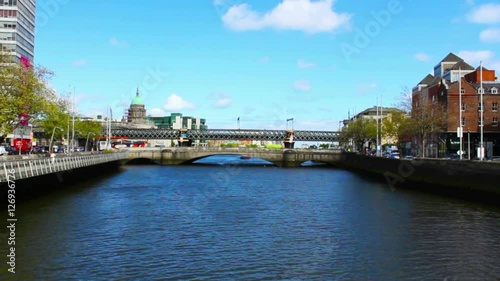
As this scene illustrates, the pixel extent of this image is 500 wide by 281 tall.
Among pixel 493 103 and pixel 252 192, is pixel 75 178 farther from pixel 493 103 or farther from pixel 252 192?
pixel 493 103

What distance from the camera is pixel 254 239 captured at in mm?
26797

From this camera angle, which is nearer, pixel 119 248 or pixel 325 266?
pixel 325 266

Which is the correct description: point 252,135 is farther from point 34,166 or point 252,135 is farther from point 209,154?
point 34,166

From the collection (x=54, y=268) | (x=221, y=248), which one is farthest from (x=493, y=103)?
(x=54, y=268)

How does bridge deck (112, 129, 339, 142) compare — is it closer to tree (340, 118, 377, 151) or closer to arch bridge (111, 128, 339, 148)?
arch bridge (111, 128, 339, 148)

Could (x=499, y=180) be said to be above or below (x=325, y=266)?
above

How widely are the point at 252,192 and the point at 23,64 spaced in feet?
98.1

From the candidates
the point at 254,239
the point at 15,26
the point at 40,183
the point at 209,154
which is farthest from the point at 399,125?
the point at 15,26

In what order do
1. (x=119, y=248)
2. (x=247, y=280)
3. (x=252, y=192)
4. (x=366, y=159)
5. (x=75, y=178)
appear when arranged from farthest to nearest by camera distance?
(x=366, y=159), (x=75, y=178), (x=252, y=192), (x=119, y=248), (x=247, y=280)

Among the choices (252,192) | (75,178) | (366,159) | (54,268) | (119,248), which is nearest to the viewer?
(54,268)

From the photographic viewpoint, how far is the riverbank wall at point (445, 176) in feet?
142

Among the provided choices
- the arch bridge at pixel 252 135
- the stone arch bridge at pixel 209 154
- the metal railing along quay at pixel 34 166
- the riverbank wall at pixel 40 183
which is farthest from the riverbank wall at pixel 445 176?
the arch bridge at pixel 252 135

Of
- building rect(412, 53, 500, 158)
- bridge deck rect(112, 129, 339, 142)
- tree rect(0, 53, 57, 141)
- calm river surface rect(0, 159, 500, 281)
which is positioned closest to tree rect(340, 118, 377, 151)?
building rect(412, 53, 500, 158)

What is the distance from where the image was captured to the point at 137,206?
40781 millimetres
